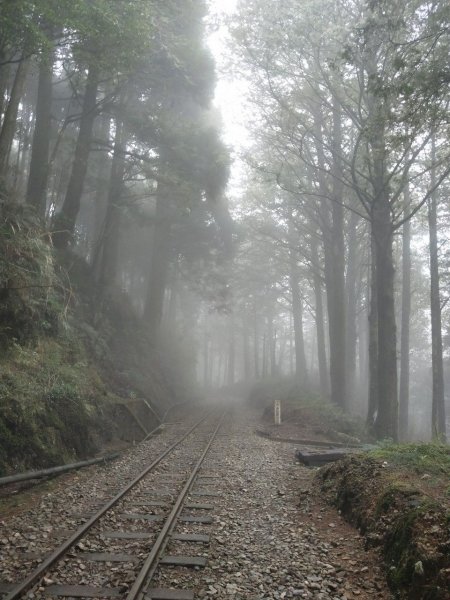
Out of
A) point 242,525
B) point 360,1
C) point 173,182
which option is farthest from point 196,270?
point 242,525

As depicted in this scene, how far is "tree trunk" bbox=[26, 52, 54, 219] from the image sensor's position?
1609 cm

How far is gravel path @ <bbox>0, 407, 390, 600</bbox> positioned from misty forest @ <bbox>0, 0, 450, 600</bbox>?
4 centimetres

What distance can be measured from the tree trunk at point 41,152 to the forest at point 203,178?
0.24ft

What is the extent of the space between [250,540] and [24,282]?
24.8 feet

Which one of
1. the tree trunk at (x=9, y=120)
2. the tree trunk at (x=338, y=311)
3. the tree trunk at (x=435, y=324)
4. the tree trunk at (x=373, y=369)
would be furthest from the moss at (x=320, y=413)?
the tree trunk at (x=9, y=120)

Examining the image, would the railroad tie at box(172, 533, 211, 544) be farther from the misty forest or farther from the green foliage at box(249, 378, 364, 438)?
the green foliage at box(249, 378, 364, 438)

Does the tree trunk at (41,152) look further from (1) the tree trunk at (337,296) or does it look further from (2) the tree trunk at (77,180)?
(1) the tree trunk at (337,296)

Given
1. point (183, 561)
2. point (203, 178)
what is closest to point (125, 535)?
point (183, 561)

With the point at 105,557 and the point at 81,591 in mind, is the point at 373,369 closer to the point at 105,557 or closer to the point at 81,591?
the point at 105,557

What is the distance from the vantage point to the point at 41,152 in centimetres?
1680

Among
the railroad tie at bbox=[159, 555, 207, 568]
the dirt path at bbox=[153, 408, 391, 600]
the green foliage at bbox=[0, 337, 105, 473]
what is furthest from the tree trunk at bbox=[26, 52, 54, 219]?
the railroad tie at bbox=[159, 555, 207, 568]

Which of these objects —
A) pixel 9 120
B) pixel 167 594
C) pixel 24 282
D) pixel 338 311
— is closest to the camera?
pixel 167 594

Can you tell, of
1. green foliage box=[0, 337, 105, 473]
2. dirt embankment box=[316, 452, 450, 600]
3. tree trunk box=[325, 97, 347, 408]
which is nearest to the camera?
dirt embankment box=[316, 452, 450, 600]

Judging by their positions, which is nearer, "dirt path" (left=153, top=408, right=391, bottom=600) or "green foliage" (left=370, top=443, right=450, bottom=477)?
"dirt path" (left=153, top=408, right=391, bottom=600)
